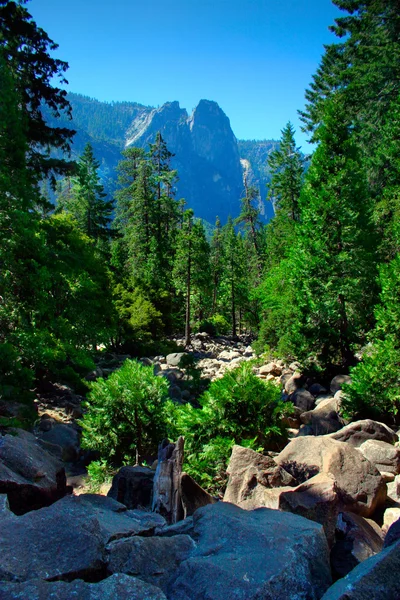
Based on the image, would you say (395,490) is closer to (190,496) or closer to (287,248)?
(190,496)

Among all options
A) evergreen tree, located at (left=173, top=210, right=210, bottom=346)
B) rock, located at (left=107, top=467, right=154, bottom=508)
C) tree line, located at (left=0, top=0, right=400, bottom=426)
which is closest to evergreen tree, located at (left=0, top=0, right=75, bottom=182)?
tree line, located at (left=0, top=0, right=400, bottom=426)

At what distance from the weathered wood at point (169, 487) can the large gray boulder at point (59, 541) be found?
1.32 metres

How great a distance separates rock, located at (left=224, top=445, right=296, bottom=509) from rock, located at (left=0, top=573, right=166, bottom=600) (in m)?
3.49

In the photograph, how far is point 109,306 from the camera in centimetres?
1838

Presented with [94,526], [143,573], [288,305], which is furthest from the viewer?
[288,305]

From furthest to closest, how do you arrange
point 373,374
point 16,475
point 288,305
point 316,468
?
point 288,305, point 373,374, point 316,468, point 16,475

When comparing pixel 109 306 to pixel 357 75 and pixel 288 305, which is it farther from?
pixel 357 75

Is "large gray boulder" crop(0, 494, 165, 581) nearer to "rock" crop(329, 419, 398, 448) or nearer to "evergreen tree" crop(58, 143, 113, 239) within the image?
"rock" crop(329, 419, 398, 448)

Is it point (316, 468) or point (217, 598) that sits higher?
point (217, 598)

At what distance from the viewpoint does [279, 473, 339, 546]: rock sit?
5.23 meters

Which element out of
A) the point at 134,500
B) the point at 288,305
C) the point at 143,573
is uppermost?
the point at 288,305

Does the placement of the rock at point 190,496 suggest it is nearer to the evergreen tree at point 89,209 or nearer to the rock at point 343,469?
the rock at point 343,469

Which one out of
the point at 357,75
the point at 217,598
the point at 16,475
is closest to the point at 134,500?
the point at 16,475

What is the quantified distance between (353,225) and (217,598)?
50.9 ft
